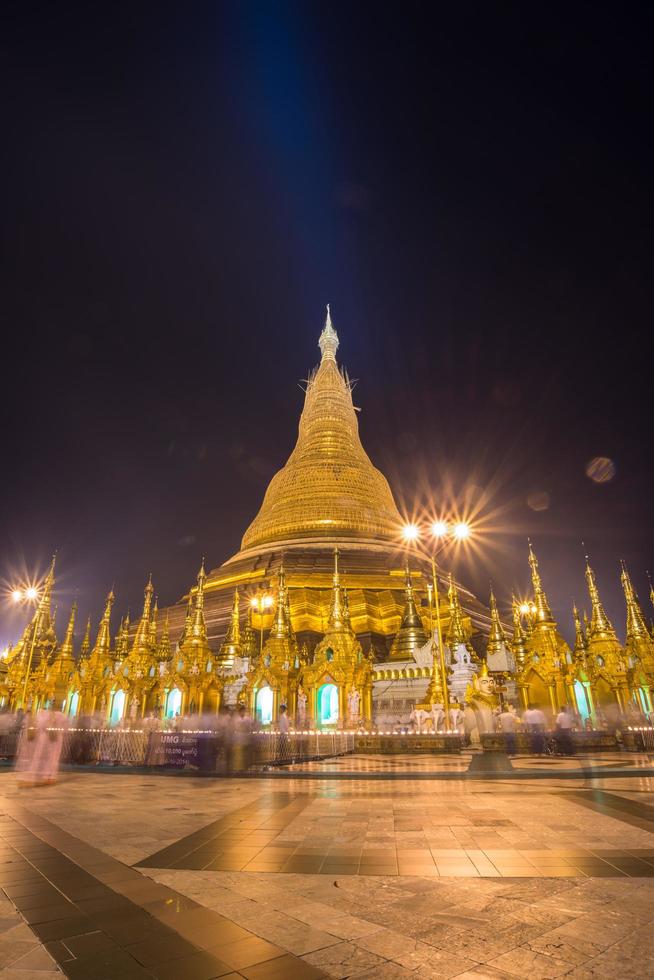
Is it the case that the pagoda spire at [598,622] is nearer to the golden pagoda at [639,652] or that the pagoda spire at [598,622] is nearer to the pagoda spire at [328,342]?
the golden pagoda at [639,652]

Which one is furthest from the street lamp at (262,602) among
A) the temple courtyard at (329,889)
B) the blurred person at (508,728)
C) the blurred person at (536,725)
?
the temple courtyard at (329,889)

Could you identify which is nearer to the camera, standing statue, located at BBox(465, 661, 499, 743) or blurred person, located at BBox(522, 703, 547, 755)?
blurred person, located at BBox(522, 703, 547, 755)

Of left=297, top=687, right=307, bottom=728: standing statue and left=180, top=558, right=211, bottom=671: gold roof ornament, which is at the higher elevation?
left=180, top=558, right=211, bottom=671: gold roof ornament

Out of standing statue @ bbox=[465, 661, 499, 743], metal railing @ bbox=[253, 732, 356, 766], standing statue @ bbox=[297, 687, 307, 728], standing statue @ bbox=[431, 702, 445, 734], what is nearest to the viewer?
metal railing @ bbox=[253, 732, 356, 766]

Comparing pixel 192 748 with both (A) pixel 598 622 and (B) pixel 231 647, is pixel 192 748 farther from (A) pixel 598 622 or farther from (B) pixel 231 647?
(A) pixel 598 622

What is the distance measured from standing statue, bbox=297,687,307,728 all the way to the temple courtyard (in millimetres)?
16043

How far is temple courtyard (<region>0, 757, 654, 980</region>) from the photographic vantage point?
9.78 feet

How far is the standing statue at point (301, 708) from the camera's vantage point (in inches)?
940

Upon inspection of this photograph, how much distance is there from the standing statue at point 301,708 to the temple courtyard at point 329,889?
16.0m

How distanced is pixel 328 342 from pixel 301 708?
175 feet

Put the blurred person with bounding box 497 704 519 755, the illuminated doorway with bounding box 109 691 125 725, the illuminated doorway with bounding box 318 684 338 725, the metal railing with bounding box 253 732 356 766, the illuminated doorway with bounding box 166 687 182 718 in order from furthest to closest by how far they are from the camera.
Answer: the illuminated doorway with bounding box 109 691 125 725, the illuminated doorway with bounding box 166 687 182 718, the illuminated doorway with bounding box 318 684 338 725, the blurred person with bounding box 497 704 519 755, the metal railing with bounding box 253 732 356 766

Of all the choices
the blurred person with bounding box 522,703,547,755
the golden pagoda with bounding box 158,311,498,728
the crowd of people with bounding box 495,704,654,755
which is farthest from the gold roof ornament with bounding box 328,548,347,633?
the blurred person with bounding box 522,703,547,755

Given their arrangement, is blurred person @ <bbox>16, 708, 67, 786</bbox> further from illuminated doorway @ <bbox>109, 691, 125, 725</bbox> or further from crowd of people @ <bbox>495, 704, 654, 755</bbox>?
crowd of people @ <bbox>495, 704, 654, 755</bbox>

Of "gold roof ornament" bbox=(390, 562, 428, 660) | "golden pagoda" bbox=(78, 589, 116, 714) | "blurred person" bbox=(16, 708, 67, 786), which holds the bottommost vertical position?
"blurred person" bbox=(16, 708, 67, 786)
